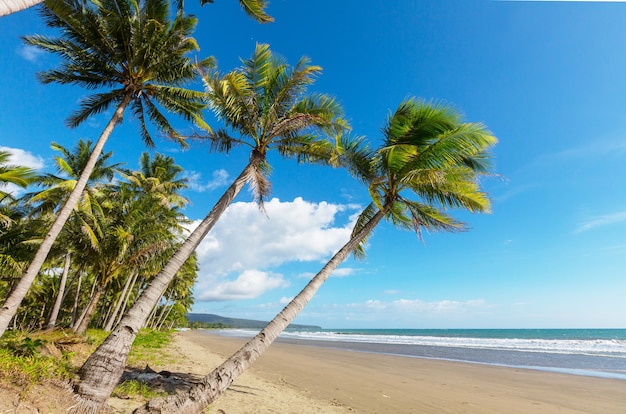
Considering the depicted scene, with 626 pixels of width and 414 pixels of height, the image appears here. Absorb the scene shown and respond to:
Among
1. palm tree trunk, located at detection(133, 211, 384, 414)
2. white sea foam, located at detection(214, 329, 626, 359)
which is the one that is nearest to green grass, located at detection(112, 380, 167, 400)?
palm tree trunk, located at detection(133, 211, 384, 414)

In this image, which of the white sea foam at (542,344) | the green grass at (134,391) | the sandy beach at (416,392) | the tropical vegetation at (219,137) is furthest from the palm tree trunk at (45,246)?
the white sea foam at (542,344)

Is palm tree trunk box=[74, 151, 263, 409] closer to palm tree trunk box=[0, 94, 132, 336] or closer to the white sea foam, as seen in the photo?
palm tree trunk box=[0, 94, 132, 336]

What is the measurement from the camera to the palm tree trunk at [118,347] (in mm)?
4941

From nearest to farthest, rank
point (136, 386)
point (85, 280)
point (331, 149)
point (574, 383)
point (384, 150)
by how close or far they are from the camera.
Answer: point (136, 386) < point (384, 150) < point (331, 149) < point (574, 383) < point (85, 280)

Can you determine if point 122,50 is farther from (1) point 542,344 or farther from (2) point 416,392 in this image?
(1) point 542,344

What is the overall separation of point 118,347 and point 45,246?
140 inches

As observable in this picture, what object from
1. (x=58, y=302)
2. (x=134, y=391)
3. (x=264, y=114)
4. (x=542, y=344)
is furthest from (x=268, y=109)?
(x=542, y=344)

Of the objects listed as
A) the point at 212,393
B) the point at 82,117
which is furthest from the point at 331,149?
the point at 82,117

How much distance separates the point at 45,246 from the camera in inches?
283

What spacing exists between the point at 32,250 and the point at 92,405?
45.5 feet

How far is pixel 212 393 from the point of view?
15.6 feet

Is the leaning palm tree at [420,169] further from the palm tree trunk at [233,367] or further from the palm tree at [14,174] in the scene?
the palm tree at [14,174]

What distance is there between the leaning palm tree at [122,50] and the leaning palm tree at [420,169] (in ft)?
18.3

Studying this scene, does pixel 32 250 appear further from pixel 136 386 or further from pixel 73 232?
pixel 136 386
